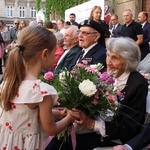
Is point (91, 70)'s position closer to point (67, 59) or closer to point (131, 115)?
point (131, 115)

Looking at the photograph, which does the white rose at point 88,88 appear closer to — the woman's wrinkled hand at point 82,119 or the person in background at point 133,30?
the woman's wrinkled hand at point 82,119

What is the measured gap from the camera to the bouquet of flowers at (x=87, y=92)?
204 cm

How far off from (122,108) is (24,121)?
707mm

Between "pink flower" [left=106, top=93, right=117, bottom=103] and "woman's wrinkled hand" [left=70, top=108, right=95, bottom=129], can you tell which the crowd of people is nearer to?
"woman's wrinkled hand" [left=70, top=108, right=95, bottom=129]

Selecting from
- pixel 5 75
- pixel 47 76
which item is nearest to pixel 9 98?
pixel 5 75

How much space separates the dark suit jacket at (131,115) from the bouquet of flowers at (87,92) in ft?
0.47

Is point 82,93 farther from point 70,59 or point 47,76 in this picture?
point 70,59

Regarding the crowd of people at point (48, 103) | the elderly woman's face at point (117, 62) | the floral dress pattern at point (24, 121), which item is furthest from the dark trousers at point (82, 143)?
the elderly woman's face at point (117, 62)

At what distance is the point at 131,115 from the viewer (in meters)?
2.29

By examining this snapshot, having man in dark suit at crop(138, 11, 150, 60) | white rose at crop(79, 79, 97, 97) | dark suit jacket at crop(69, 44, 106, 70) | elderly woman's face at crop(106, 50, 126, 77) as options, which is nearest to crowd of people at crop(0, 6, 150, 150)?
elderly woman's face at crop(106, 50, 126, 77)

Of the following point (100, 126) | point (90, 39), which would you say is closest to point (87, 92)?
point (100, 126)

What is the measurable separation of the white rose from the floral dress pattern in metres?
0.17

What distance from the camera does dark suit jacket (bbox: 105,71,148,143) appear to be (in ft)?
7.46

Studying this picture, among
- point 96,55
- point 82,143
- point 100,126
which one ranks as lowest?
point 82,143
